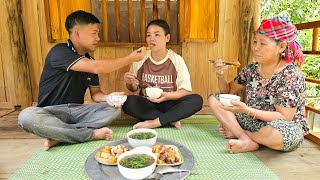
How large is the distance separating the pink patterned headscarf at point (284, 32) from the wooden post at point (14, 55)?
3.07 meters

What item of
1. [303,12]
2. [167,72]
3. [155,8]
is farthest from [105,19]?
[303,12]

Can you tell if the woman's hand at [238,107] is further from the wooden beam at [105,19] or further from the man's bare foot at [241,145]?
the wooden beam at [105,19]

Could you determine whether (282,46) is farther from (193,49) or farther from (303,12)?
(303,12)

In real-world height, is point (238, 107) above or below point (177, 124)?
above

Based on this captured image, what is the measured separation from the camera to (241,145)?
220cm

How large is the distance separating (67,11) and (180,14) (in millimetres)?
1504

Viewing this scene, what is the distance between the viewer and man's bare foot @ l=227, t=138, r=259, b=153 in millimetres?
2185

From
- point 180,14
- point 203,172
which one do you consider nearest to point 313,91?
point 180,14

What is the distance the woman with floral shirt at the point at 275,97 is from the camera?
2.10 metres

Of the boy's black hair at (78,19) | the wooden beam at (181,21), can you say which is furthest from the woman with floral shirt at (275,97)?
the boy's black hair at (78,19)

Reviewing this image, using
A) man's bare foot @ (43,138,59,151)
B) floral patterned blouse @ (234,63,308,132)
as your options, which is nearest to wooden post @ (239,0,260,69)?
floral patterned blouse @ (234,63,308,132)

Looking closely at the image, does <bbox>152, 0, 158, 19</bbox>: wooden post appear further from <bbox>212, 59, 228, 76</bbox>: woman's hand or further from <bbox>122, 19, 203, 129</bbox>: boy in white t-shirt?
<bbox>212, 59, 228, 76</bbox>: woman's hand

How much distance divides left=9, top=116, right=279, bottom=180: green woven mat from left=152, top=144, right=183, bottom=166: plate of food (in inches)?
5.9

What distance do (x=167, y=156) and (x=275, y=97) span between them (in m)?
1.13
